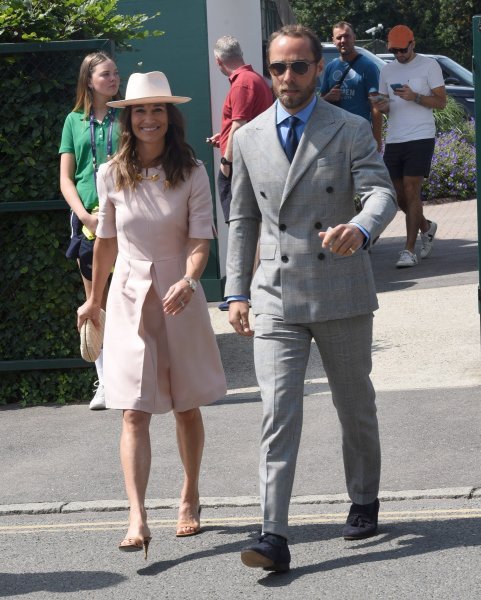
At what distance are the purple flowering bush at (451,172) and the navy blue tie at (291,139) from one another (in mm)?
13855

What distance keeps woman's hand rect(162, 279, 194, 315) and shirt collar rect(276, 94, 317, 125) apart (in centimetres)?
81

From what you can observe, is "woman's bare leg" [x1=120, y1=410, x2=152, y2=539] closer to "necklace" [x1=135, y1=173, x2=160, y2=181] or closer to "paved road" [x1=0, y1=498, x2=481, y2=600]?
"paved road" [x1=0, y1=498, x2=481, y2=600]

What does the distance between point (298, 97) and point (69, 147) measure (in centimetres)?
303

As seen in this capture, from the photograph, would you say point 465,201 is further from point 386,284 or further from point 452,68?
point 386,284

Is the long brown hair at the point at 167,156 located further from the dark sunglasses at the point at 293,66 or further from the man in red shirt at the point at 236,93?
the man in red shirt at the point at 236,93

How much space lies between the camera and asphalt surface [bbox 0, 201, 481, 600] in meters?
5.35

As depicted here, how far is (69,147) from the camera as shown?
318 inches

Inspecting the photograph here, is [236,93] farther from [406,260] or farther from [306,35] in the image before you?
[306,35]

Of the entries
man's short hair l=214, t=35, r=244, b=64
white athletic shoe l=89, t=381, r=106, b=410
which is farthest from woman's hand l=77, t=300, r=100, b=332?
man's short hair l=214, t=35, r=244, b=64

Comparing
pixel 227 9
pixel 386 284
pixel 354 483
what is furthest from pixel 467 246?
pixel 354 483

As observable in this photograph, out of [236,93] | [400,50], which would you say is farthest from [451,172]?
[236,93]

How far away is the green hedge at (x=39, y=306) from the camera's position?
28.4 ft

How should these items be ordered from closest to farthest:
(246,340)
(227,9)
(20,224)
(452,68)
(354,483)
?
(354,483) < (20,224) < (246,340) < (227,9) < (452,68)

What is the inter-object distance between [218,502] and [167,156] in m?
1.71
